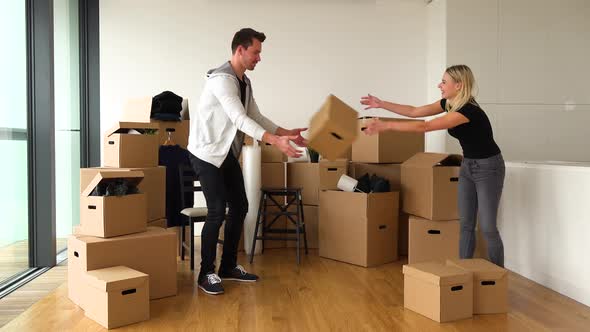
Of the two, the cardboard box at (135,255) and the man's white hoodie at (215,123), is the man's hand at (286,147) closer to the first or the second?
the man's white hoodie at (215,123)

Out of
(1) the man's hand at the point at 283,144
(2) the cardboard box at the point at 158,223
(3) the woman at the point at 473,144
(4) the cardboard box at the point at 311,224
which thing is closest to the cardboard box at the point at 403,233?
(4) the cardboard box at the point at 311,224

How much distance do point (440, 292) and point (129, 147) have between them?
6.70ft

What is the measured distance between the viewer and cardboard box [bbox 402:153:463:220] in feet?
10.7

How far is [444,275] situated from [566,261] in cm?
93

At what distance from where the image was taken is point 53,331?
7.16ft

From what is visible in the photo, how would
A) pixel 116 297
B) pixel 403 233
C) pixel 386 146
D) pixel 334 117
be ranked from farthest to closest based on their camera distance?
pixel 403 233
pixel 386 146
pixel 334 117
pixel 116 297

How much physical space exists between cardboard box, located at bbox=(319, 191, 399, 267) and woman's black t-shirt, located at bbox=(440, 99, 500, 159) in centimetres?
97

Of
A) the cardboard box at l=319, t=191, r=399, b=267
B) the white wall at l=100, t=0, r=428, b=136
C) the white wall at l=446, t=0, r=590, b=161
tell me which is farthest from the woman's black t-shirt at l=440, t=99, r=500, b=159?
the white wall at l=100, t=0, r=428, b=136

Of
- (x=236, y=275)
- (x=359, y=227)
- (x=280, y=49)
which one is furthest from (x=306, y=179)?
(x=280, y=49)

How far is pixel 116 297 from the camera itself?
88.4 inches

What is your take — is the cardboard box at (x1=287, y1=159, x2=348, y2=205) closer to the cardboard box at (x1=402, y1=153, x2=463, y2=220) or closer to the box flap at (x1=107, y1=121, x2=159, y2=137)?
the cardboard box at (x1=402, y1=153, x2=463, y2=220)

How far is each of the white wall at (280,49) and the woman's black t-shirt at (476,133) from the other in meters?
2.26

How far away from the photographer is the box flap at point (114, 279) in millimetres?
2227

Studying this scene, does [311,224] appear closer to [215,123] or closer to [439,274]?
[215,123]
